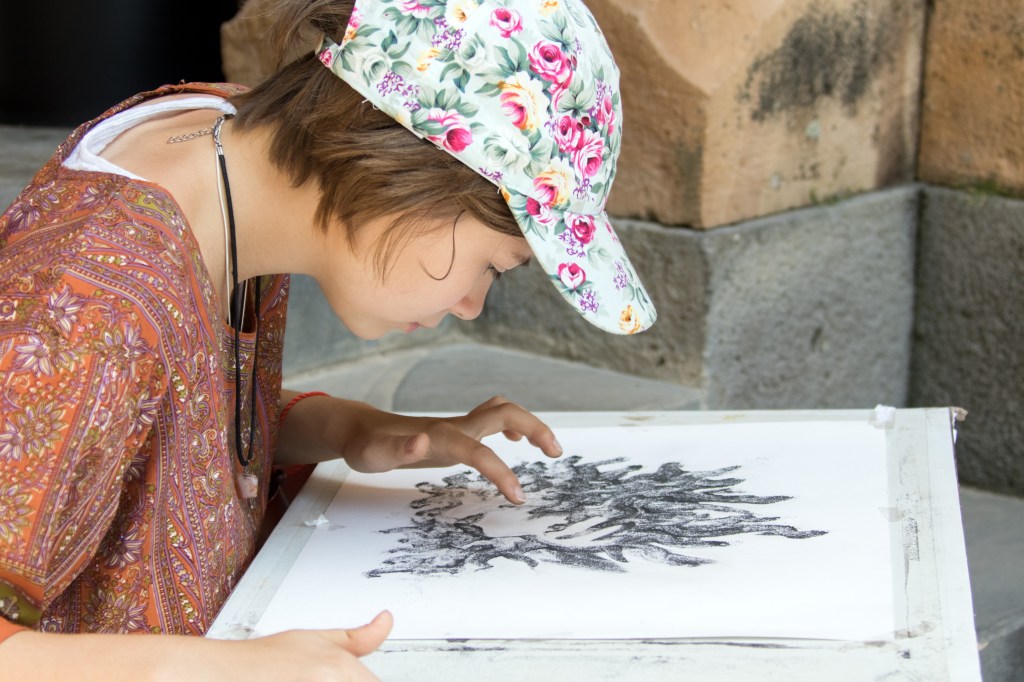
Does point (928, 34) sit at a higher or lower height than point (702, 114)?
higher

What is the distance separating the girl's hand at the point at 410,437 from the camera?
1189 millimetres

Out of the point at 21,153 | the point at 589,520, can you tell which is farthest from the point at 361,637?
the point at 21,153

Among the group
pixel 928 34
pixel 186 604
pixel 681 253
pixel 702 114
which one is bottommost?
pixel 186 604

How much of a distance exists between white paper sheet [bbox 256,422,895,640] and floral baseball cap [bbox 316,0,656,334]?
236 millimetres

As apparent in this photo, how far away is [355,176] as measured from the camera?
1040mm

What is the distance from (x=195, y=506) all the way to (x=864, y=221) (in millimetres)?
1616

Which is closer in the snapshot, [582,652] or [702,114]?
[582,652]

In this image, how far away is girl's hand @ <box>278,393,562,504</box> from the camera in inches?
46.8

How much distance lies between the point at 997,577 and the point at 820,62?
0.89 meters

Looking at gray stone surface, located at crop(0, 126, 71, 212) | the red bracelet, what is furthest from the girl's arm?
gray stone surface, located at crop(0, 126, 71, 212)

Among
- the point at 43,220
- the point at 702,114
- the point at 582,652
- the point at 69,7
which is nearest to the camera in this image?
the point at 582,652

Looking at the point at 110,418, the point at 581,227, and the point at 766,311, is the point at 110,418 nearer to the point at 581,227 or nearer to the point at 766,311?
the point at 581,227

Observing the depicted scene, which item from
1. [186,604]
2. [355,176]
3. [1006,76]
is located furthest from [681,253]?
[186,604]

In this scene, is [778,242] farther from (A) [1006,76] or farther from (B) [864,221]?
(A) [1006,76]
